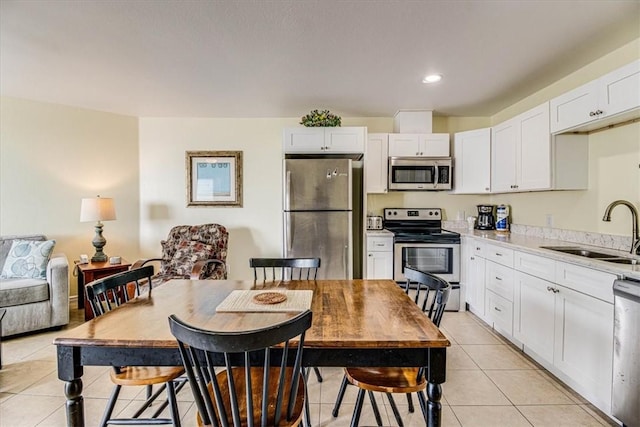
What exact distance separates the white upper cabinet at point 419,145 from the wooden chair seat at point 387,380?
287 centimetres

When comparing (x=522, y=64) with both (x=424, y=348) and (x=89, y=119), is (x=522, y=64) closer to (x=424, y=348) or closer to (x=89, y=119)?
(x=424, y=348)

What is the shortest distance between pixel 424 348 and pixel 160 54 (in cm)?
272

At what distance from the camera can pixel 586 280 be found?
1.97 meters

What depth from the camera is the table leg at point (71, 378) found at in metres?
1.26

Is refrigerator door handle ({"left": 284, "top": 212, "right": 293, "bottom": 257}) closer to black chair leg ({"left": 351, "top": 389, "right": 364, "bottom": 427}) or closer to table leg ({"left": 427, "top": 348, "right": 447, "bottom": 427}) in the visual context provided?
black chair leg ({"left": 351, "top": 389, "right": 364, "bottom": 427})

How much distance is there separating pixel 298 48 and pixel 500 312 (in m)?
2.86

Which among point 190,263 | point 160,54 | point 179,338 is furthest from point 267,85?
point 179,338

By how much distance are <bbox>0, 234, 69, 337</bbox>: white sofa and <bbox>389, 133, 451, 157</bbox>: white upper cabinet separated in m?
3.75

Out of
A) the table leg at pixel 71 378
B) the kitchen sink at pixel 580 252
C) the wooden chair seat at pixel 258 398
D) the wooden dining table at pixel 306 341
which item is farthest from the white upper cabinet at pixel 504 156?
the table leg at pixel 71 378

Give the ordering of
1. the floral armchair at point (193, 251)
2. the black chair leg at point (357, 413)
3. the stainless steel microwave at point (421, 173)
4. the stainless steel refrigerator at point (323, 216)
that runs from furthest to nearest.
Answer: the stainless steel microwave at point (421, 173) < the stainless steel refrigerator at point (323, 216) < the floral armchair at point (193, 251) < the black chair leg at point (357, 413)

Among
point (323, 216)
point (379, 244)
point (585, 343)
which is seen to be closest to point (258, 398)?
point (585, 343)

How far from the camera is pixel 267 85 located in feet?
10.4

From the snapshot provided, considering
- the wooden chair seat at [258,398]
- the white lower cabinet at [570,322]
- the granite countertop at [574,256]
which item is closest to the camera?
the wooden chair seat at [258,398]

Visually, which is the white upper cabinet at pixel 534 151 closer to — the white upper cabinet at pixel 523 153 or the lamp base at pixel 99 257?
the white upper cabinet at pixel 523 153
